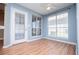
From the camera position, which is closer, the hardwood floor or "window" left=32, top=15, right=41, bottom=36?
the hardwood floor

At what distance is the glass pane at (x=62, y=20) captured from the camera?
362cm

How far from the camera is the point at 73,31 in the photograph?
3.14 meters

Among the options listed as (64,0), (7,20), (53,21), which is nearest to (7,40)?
(7,20)

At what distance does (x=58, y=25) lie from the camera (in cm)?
409

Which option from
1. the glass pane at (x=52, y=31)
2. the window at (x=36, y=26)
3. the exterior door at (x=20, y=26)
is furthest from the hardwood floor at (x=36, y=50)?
the glass pane at (x=52, y=31)

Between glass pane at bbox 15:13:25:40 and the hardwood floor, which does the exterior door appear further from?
the hardwood floor

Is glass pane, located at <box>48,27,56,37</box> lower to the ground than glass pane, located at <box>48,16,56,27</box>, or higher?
lower

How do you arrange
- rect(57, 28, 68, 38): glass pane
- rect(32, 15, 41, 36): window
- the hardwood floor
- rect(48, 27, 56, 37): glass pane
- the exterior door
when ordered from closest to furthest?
the hardwood floor → the exterior door → rect(57, 28, 68, 38): glass pane → rect(32, 15, 41, 36): window → rect(48, 27, 56, 37): glass pane

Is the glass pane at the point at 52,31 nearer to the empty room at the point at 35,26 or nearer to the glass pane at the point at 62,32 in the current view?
the empty room at the point at 35,26

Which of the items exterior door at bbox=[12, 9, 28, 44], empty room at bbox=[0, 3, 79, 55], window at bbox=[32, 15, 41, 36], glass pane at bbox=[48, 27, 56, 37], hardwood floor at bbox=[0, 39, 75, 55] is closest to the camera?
hardwood floor at bbox=[0, 39, 75, 55]

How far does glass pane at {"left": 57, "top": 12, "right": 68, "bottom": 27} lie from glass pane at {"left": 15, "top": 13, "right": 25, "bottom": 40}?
74.5 inches

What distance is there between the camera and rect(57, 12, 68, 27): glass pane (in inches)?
143

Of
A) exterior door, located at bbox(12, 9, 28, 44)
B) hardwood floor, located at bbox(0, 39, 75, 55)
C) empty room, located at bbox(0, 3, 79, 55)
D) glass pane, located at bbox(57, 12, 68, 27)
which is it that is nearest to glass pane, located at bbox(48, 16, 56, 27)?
empty room, located at bbox(0, 3, 79, 55)
